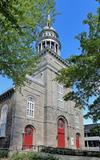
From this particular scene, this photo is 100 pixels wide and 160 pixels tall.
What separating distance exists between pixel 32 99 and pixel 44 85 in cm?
421

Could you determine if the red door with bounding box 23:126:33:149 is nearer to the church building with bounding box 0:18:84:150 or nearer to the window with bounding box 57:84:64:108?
the church building with bounding box 0:18:84:150

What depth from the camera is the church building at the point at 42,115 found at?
95.2 feet

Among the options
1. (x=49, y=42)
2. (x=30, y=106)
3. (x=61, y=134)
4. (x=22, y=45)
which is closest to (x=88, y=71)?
(x=22, y=45)

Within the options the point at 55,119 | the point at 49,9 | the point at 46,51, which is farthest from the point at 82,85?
the point at 46,51

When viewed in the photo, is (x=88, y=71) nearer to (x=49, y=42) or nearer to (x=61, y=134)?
(x=61, y=134)

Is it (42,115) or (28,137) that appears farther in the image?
(42,115)

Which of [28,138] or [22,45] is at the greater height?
[22,45]

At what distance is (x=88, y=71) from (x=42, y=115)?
59.6 ft

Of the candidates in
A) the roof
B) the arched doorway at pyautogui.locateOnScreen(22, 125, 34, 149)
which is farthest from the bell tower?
the arched doorway at pyautogui.locateOnScreen(22, 125, 34, 149)

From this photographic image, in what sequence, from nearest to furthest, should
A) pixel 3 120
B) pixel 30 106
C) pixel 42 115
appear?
pixel 3 120
pixel 30 106
pixel 42 115

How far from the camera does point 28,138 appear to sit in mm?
29875

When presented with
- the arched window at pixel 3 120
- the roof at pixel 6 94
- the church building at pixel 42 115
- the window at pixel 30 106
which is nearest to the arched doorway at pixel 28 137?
the church building at pixel 42 115

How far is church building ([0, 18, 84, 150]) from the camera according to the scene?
29016 mm

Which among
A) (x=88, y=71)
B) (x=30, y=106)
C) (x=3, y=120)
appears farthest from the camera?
(x=30, y=106)
